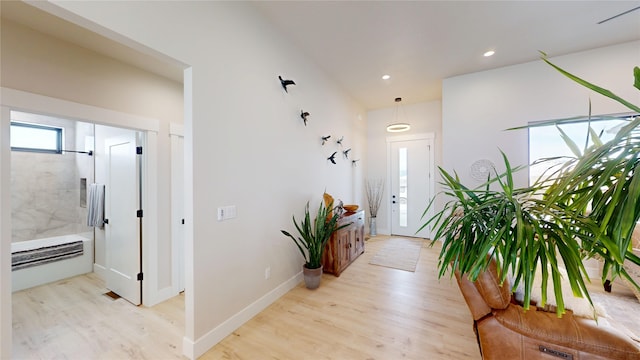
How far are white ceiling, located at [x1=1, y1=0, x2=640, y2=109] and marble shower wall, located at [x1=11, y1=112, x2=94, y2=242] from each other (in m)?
2.28

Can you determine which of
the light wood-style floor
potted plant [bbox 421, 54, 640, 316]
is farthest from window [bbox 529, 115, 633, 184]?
potted plant [bbox 421, 54, 640, 316]

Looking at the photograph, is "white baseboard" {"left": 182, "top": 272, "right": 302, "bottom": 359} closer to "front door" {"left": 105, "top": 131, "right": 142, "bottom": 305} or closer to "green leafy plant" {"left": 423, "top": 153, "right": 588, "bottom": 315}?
"front door" {"left": 105, "top": 131, "right": 142, "bottom": 305}

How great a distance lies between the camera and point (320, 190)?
3789mm

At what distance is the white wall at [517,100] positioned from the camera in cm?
322

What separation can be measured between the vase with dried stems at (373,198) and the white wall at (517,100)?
192 cm

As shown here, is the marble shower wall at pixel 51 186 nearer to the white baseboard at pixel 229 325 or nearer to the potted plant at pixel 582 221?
the white baseboard at pixel 229 325

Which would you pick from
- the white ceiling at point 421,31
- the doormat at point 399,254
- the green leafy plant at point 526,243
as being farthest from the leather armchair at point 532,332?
the white ceiling at point 421,31

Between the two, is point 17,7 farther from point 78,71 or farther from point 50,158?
point 50,158

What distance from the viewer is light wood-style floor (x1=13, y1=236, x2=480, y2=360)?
1.92 meters

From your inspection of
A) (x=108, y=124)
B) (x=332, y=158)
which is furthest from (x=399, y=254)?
(x=108, y=124)

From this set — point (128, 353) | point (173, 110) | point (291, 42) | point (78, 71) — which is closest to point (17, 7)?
point (78, 71)

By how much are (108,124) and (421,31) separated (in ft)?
12.1

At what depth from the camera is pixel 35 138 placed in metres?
3.69

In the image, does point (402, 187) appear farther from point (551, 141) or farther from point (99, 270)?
point (99, 270)
